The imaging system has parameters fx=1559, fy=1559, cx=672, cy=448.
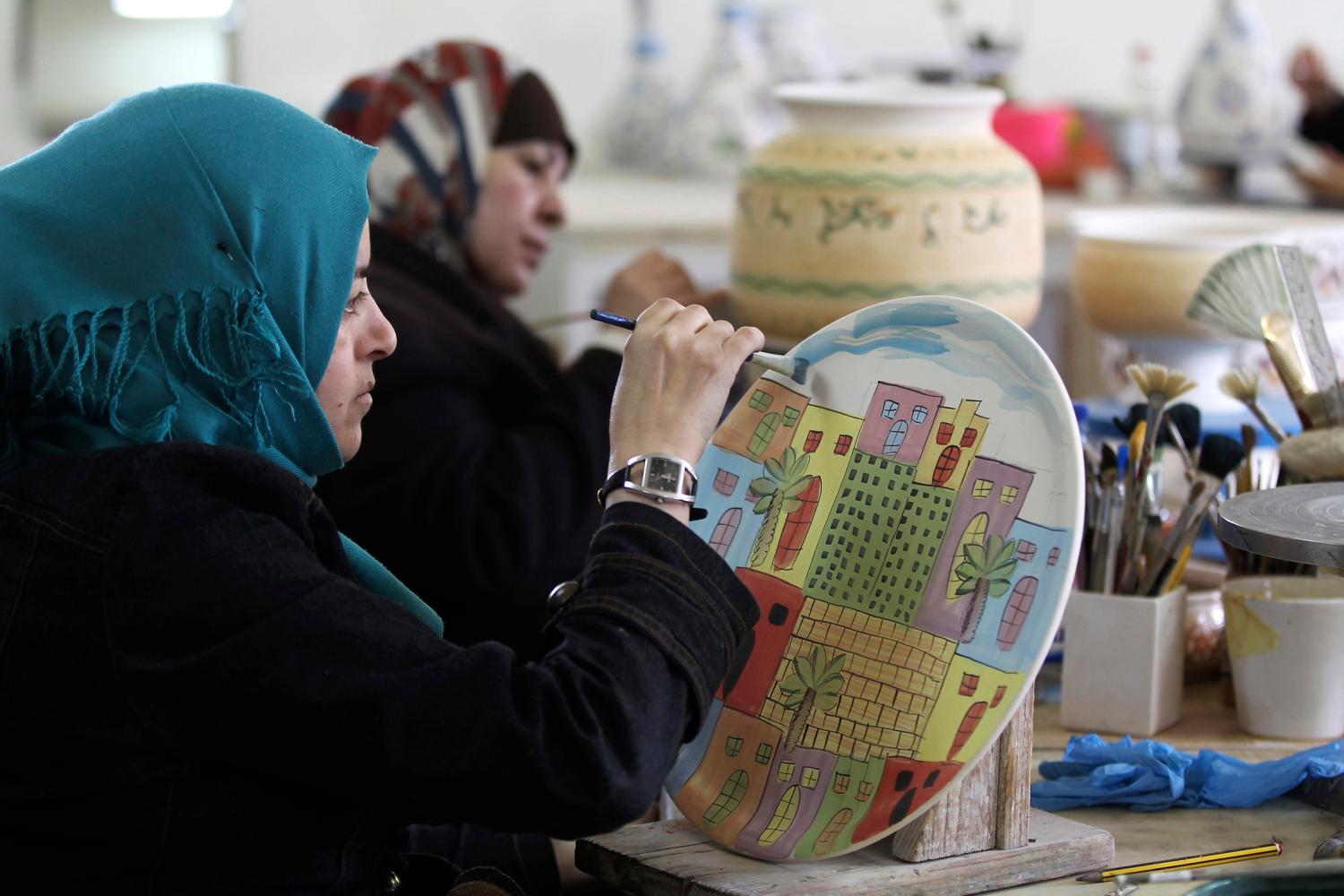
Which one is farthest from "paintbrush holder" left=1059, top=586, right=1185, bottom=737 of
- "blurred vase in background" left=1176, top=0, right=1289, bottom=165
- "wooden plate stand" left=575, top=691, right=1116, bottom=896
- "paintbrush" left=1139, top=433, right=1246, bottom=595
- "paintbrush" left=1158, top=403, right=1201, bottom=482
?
"blurred vase in background" left=1176, top=0, right=1289, bottom=165

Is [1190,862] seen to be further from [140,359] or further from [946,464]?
[140,359]

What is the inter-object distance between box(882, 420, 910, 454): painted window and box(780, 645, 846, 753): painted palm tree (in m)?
0.13

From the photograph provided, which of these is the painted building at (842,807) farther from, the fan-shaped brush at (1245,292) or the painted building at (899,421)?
the fan-shaped brush at (1245,292)

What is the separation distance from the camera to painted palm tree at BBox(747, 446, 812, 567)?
39.5 inches

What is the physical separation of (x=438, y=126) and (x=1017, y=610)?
142 cm

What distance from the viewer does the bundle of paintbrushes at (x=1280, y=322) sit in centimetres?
123

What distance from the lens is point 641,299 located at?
184 centimetres

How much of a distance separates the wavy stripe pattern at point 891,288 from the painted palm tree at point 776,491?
0.43 meters

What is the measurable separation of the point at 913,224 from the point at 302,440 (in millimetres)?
678

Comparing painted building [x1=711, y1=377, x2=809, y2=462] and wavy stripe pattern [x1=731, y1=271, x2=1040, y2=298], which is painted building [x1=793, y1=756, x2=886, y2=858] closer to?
painted building [x1=711, y1=377, x2=809, y2=462]

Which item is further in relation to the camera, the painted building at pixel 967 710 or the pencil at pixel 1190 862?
the pencil at pixel 1190 862

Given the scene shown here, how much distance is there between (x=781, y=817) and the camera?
0.93m

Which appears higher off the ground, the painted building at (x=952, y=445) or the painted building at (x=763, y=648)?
the painted building at (x=952, y=445)

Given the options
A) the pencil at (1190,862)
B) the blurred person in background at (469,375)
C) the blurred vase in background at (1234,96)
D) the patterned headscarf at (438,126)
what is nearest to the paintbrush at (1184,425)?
the pencil at (1190,862)
